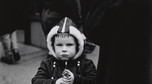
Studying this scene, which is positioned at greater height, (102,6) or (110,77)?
(102,6)

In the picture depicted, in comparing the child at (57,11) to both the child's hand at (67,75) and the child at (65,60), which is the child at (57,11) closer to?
the child at (65,60)

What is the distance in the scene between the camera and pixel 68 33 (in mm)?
2697

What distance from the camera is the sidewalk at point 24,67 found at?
180 inches

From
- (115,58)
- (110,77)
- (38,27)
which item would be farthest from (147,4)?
(38,27)

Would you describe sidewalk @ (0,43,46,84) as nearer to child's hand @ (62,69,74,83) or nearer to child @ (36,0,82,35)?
child @ (36,0,82,35)

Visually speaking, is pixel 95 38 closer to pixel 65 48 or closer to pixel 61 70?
pixel 65 48

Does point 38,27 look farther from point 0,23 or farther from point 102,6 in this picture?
point 102,6

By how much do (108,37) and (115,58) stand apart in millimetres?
123

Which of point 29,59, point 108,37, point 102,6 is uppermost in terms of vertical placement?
point 102,6

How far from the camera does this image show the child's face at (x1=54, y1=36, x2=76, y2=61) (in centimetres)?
265

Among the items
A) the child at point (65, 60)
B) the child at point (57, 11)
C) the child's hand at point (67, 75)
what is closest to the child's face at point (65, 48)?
the child at point (65, 60)

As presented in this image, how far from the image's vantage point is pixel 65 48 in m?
2.64

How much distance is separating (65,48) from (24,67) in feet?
8.57

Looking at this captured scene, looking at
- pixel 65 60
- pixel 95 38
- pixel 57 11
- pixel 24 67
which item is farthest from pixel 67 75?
pixel 24 67
